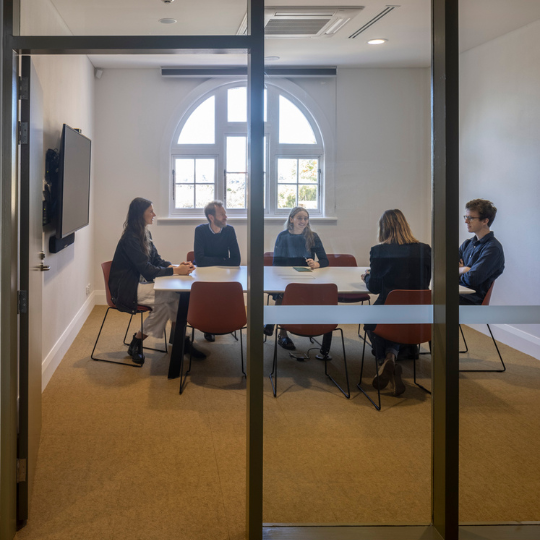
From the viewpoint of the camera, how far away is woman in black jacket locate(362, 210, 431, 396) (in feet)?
7.25

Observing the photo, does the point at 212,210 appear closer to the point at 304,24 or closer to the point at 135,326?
the point at 135,326

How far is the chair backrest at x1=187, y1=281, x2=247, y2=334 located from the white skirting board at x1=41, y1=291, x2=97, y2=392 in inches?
46.3

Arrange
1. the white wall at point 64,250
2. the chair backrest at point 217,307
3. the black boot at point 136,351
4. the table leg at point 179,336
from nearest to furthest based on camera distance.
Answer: the chair backrest at point 217,307 < the white wall at point 64,250 < the table leg at point 179,336 < the black boot at point 136,351

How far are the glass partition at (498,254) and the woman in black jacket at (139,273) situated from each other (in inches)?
106

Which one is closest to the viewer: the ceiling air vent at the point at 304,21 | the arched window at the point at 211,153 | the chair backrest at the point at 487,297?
the ceiling air vent at the point at 304,21

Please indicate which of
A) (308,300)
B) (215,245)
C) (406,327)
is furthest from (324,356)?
(215,245)

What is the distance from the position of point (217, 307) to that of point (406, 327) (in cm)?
177

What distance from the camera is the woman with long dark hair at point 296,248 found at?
2195mm

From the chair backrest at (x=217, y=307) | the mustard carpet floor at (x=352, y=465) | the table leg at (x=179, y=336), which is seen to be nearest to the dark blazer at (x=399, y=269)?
the mustard carpet floor at (x=352, y=465)

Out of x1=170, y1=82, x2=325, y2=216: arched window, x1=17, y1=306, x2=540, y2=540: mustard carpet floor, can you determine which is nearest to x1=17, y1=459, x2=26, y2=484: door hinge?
x1=17, y1=306, x2=540, y2=540: mustard carpet floor

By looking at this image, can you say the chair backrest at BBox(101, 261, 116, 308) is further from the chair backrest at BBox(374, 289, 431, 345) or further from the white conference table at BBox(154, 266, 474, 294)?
the chair backrest at BBox(374, 289, 431, 345)

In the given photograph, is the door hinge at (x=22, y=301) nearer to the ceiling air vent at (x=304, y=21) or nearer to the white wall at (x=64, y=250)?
the ceiling air vent at (x=304, y=21)

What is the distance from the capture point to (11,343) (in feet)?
7.08

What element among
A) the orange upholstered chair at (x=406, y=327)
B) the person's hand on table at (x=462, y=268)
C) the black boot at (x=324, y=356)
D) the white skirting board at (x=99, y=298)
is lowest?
the white skirting board at (x=99, y=298)
